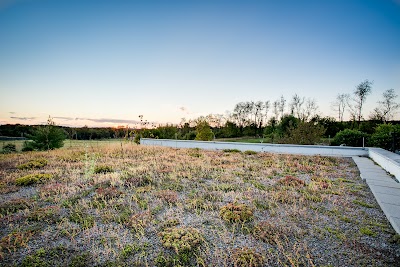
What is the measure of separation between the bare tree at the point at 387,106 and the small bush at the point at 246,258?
34.8m

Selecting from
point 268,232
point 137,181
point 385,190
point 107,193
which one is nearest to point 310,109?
point 385,190

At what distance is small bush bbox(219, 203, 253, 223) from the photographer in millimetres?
4184

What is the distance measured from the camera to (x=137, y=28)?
1295 centimetres

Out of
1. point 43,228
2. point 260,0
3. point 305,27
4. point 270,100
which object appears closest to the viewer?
point 43,228

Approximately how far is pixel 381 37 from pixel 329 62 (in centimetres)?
292

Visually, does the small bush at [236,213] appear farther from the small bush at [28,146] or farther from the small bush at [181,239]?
the small bush at [28,146]

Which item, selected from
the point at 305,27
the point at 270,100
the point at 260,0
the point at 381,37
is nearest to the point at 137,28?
the point at 260,0

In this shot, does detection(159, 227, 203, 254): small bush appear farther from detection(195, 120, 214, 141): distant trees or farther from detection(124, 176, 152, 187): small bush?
detection(195, 120, 214, 141): distant trees

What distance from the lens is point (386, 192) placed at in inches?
209

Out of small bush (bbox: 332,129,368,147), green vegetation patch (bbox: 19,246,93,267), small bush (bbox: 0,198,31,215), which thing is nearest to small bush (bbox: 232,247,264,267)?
green vegetation patch (bbox: 19,246,93,267)

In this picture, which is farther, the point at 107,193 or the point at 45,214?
the point at 107,193

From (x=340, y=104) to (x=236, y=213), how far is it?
125ft

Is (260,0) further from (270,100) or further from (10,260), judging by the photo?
(270,100)

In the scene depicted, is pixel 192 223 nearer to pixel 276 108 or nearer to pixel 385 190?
pixel 385 190
